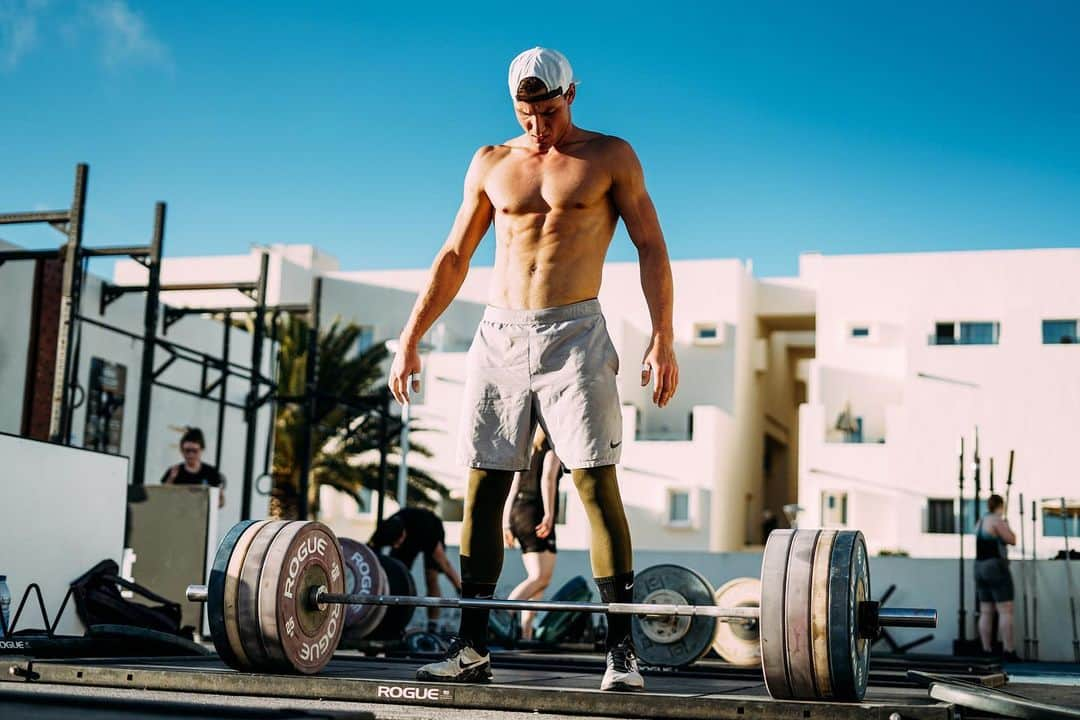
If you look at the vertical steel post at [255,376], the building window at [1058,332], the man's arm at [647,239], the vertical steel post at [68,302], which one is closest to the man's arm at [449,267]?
the man's arm at [647,239]

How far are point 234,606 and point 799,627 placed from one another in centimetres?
135

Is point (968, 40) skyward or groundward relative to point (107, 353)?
skyward

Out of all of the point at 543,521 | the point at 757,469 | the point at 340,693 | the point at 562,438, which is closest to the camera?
the point at 340,693

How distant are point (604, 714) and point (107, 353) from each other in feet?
44.4

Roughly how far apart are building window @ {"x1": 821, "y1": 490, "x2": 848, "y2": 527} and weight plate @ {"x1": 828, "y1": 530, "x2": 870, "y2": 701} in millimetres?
21787

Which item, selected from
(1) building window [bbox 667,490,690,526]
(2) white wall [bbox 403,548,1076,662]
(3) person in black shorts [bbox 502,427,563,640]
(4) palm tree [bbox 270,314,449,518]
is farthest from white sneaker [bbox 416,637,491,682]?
(1) building window [bbox 667,490,690,526]

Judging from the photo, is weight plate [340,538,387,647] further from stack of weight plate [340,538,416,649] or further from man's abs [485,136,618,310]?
man's abs [485,136,618,310]

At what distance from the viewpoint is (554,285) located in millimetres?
3178

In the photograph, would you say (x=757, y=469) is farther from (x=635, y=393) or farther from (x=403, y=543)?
(x=403, y=543)

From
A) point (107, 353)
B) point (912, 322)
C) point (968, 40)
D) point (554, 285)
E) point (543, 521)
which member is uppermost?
point (968, 40)

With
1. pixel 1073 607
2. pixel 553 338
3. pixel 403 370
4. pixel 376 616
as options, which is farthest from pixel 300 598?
pixel 1073 607

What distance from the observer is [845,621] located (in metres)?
2.57

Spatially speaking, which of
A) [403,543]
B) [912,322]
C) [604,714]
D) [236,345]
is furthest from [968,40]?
[604,714]

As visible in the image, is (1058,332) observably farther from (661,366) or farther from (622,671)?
(622,671)
